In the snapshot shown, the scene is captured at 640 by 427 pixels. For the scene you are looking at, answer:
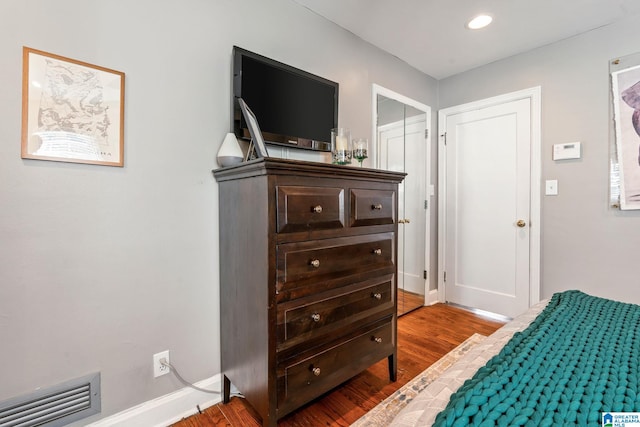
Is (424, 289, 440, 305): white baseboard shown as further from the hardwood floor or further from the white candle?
the white candle

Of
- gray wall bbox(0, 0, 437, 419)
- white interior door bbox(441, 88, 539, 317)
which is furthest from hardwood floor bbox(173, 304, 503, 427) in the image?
white interior door bbox(441, 88, 539, 317)

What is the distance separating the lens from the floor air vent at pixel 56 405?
1.14m

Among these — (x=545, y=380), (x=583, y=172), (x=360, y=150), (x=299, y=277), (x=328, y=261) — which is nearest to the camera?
(x=545, y=380)

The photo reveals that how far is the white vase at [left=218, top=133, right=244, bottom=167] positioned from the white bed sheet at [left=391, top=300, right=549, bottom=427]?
1.33 m

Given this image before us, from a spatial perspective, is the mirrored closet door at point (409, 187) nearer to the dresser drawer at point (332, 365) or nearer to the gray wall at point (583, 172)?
the gray wall at point (583, 172)

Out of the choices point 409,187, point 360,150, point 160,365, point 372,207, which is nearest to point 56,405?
point 160,365

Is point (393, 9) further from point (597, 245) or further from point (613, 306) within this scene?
point (597, 245)

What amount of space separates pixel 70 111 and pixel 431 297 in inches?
131

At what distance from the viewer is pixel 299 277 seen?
52.4 inches

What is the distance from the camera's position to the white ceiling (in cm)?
203

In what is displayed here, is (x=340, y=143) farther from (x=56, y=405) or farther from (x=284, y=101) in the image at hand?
(x=56, y=405)

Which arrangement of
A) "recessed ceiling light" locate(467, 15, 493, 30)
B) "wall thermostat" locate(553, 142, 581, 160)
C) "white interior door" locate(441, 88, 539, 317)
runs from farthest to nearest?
1. "white interior door" locate(441, 88, 539, 317)
2. "wall thermostat" locate(553, 142, 581, 160)
3. "recessed ceiling light" locate(467, 15, 493, 30)

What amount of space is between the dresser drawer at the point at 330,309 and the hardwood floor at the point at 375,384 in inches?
18.9

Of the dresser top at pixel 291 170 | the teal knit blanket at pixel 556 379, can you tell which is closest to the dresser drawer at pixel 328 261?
the dresser top at pixel 291 170
